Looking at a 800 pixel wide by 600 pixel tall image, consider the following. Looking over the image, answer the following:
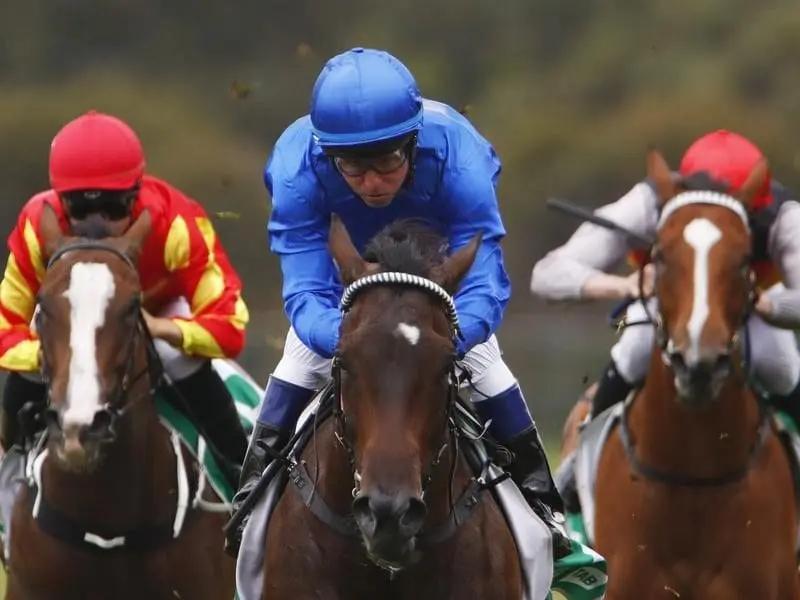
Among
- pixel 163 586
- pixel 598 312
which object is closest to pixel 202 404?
pixel 163 586

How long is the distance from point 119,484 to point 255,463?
889 mm

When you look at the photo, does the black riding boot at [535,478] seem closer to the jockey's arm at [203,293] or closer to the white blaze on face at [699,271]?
the white blaze on face at [699,271]

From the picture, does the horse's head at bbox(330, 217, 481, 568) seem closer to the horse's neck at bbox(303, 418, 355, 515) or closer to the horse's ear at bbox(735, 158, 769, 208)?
the horse's neck at bbox(303, 418, 355, 515)

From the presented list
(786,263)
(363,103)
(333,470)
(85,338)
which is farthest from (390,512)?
(786,263)

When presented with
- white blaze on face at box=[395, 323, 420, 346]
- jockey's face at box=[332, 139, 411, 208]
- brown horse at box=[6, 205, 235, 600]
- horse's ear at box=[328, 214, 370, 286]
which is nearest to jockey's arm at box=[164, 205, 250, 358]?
brown horse at box=[6, 205, 235, 600]

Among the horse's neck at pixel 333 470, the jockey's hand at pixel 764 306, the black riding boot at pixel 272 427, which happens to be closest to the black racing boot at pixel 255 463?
the black riding boot at pixel 272 427

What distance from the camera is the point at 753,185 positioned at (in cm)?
697

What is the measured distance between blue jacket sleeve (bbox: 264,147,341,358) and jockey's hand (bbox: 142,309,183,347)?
122cm

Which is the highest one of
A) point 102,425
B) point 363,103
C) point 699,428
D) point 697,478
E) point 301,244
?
point 363,103

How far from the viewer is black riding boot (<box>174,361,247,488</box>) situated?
7.33 metres

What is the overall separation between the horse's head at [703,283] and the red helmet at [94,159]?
1.93m

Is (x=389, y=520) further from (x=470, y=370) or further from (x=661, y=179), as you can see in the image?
(x=661, y=179)

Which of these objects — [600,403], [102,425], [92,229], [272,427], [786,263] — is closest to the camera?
[272,427]

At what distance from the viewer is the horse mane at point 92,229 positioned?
21.8ft
